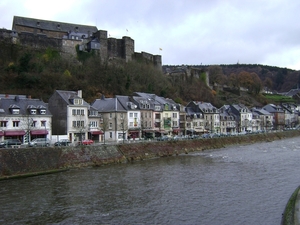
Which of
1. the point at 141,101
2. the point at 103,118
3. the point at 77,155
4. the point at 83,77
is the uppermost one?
the point at 83,77

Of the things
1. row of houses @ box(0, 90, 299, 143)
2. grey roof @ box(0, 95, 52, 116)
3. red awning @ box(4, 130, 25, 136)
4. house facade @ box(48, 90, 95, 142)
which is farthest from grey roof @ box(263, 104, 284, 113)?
red awning @ box(4, 130, 25, 136)

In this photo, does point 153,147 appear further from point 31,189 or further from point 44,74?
point 44,74

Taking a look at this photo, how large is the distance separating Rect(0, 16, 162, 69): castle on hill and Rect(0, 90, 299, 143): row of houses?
21922mm

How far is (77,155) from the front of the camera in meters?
36.8

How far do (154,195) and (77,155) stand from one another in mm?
15629

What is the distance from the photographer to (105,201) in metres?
22.0

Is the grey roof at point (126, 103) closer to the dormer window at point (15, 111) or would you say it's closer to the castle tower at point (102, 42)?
the dormer window at point (15, 111)

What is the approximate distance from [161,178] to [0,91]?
131 feet

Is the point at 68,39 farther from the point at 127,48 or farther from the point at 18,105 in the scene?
the point at 18,105

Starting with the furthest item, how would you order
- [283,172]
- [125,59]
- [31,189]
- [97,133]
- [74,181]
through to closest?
1. [125,59]
2. [97,133]
3. [283,172]
4. [74,181]
5. [31,189]

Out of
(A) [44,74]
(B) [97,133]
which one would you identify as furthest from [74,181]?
(A) [44,74]

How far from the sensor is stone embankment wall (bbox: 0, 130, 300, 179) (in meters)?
31.6

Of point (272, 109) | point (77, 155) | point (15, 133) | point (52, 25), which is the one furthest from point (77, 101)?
point (272, 109)

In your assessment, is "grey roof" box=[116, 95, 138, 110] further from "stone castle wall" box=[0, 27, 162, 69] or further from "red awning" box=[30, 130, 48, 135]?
"stone castle wall" box=[0, 27, 162, 69]
